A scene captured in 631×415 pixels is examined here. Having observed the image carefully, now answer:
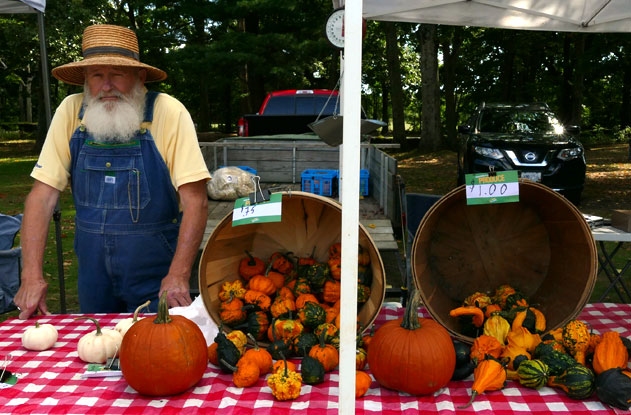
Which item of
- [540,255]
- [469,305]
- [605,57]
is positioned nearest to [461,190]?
[469,305]

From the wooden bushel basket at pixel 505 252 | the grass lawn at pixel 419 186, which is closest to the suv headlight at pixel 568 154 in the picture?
the grass lawn at pixel 419 186

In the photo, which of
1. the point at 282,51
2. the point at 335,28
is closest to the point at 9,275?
the point at 335,28

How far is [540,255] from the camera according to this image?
2326mm

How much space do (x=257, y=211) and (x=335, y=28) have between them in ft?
9.56

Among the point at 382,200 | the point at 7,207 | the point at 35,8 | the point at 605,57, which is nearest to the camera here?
the point at 35,8

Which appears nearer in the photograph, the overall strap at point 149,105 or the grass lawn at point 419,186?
the overall strap at point 149,105

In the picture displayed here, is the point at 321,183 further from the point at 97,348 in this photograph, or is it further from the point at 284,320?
the point at 97,348

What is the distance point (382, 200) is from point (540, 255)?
3.64 metres

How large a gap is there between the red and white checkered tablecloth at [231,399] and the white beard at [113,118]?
1098 millimetres

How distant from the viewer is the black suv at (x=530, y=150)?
29.6 ft

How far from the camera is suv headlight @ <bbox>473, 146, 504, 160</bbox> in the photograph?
909 cm

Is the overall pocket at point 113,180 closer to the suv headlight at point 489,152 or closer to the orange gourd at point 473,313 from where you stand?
the orange gourd at point 473,313

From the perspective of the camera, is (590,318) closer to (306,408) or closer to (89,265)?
(306,408)

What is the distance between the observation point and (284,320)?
1.90m
